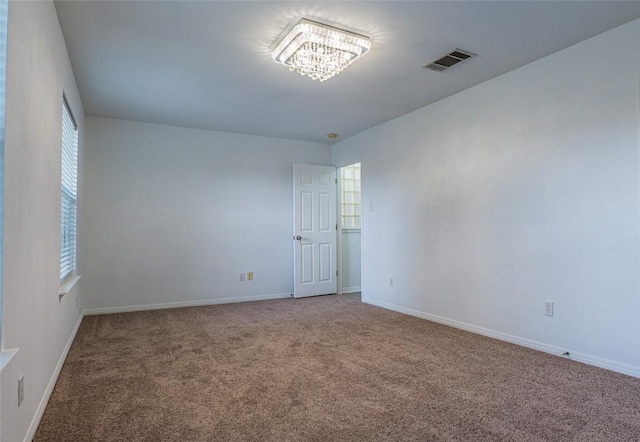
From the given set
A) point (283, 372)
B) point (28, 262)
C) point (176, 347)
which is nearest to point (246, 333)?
point (176, 347)

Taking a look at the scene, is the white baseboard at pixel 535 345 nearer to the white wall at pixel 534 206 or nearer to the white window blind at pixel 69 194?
the white wall at pixel 534 206

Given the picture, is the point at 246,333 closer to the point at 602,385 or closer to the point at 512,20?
the point at 602,385

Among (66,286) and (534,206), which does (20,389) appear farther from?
(534,206)

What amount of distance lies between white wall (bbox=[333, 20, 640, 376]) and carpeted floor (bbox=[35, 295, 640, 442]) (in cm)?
33

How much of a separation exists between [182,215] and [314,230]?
1966 millimetres

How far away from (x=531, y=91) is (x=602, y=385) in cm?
238

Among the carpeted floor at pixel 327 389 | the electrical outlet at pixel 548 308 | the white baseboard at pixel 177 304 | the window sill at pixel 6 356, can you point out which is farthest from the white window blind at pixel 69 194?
the electrical outlet at pixel 548 308

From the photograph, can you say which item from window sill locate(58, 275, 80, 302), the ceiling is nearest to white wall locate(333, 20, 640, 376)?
the ceiling

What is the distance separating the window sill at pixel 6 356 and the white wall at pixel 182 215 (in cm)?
331

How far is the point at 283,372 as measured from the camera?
2760 mm

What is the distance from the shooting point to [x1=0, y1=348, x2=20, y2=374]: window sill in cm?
140

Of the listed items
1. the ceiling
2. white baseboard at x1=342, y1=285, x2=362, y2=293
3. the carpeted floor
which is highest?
the ceiling

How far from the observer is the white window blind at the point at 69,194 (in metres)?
3.33

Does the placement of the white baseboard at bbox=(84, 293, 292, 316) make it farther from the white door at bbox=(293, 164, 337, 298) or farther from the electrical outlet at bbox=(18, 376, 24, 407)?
the electrical outlet at bbox=(18, 376, 24, 407)
